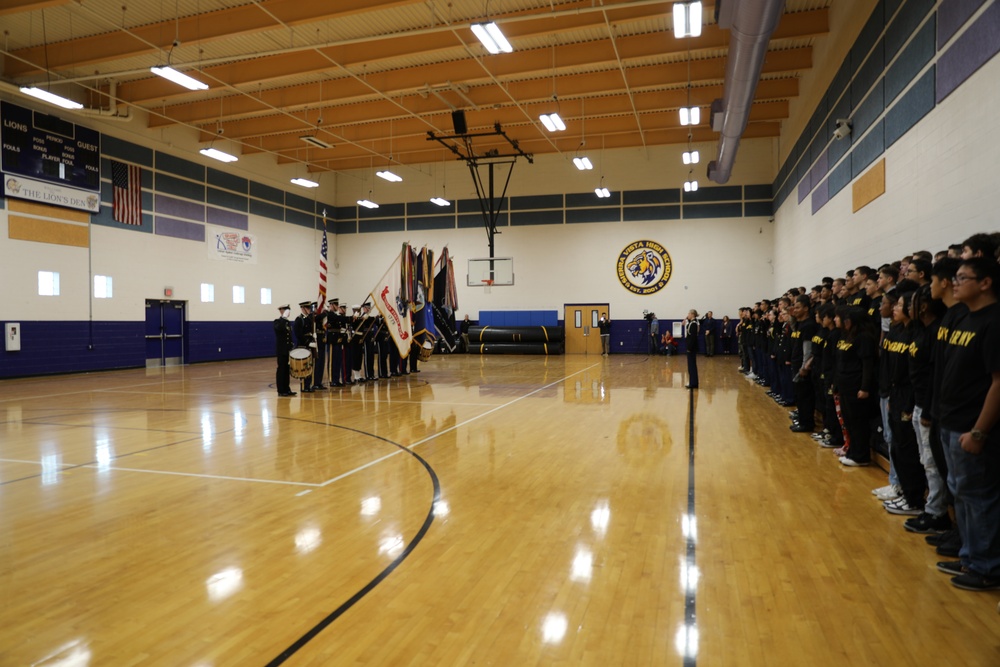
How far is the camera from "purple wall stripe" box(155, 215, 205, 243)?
1978cm

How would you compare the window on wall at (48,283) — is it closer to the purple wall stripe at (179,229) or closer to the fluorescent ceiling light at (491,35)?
the purple wall stripe at (179,229)

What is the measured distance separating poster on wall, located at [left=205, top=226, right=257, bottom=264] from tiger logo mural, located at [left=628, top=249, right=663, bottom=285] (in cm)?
1525

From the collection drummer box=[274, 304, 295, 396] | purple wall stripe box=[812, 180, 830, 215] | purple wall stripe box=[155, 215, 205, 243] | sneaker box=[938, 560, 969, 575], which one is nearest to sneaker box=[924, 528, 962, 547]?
sneaker box=[938, 560, 969, 575]

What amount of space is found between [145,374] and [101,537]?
598 inches

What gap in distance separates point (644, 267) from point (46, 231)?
20304mm

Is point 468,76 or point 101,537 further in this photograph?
point 468,76

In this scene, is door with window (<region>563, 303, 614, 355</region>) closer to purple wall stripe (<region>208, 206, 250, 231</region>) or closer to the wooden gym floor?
purple wall stripe (<region>208, 206, 250, 231</region>)

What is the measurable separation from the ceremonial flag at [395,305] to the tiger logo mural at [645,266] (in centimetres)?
1391

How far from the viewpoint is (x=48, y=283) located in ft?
53.5

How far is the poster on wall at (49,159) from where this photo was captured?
49.9ft

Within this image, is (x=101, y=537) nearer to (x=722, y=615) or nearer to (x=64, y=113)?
(x=722, y=615)

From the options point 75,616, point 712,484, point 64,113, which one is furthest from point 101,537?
point 64,113

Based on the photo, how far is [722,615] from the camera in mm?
3100

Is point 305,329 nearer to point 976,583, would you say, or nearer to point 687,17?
point 687,17
